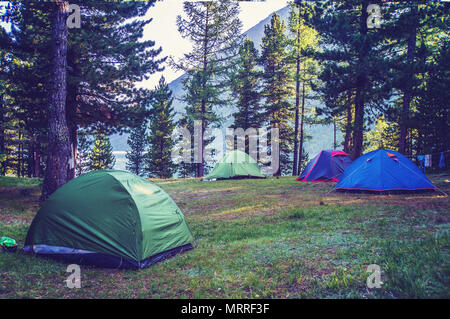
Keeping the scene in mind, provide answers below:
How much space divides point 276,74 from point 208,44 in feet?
22.7

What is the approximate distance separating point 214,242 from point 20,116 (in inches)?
500

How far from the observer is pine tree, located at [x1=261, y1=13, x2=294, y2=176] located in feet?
84.6

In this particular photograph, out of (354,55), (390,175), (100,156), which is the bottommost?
(390,175)

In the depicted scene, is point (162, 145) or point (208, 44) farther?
point (162, 145)

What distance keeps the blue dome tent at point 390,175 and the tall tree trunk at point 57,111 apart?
35.3 ft

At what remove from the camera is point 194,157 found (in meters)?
36.2

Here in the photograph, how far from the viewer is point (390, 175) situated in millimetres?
10094

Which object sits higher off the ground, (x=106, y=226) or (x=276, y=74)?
(x=276, y=74)

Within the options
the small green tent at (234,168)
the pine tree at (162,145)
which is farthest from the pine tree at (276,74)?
the pine tree at (162,145)

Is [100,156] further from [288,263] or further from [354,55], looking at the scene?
[288,263]

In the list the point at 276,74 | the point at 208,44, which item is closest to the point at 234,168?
the point at 276,74

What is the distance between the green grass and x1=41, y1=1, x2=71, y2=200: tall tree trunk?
1.95m

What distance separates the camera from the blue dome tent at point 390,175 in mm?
9891

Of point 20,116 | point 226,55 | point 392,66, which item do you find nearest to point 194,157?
point 226,55
